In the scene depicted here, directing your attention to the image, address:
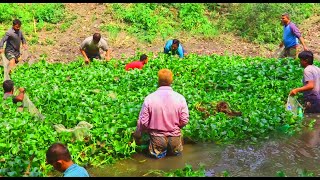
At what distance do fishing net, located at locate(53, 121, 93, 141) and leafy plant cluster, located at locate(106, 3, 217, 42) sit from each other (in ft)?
32.0

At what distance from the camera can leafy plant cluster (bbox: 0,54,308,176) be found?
23.2 feet

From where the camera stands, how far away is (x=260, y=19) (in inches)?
715

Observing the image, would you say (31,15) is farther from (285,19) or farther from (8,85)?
(285,19)

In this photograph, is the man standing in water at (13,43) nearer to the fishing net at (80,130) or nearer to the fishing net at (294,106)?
the fishing net at (80,130)

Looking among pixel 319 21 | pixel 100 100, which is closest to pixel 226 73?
pixel 100 100

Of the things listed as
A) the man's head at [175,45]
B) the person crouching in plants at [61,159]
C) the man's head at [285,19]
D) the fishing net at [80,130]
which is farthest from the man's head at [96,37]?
the person crouching in plants at [61,159]

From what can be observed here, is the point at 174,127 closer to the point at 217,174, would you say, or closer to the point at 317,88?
the point at 217,174

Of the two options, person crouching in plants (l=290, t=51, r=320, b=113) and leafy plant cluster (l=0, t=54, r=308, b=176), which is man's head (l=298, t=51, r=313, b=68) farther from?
leafy plant cluster (l=0, t=54, r=308, b=176)

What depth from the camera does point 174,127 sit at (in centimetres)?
718

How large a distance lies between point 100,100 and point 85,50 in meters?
4.29

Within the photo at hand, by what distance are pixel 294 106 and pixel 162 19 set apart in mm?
10122

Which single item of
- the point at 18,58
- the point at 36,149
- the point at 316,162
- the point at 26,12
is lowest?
the point at 316,162

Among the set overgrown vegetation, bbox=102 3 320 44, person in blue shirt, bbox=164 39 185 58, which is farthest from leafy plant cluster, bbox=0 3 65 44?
person in blue shirt, bbox=164 39 185 58

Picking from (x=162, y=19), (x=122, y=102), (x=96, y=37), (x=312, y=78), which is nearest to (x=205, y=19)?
(x=162, y=19)
